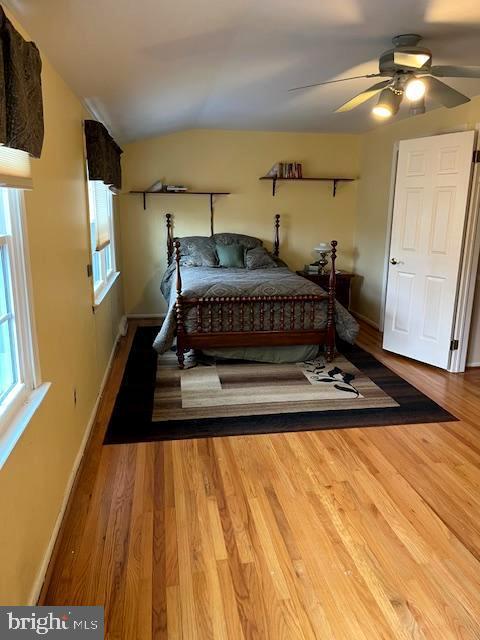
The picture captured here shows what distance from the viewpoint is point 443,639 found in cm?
153

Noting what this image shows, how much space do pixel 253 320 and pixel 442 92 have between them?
7.24 feet

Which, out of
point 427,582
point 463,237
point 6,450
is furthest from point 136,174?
point 427,582

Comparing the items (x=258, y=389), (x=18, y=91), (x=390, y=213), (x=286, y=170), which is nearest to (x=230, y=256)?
(x=286, y=170)

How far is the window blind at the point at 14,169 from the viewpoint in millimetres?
1439

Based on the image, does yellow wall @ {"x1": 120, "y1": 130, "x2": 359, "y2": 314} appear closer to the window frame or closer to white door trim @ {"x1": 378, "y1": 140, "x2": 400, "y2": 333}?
the window frame

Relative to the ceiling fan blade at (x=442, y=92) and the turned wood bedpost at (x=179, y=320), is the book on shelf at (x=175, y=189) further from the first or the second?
the ceiling fan blade at (x=442, y=92)

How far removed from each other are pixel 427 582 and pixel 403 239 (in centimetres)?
313

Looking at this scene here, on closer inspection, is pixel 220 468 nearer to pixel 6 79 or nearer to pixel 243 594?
pixel 243 594

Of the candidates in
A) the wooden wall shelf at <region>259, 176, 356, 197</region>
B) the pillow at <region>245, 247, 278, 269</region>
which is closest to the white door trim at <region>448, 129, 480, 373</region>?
the pillow at <region>245, 247, 278, 269</region>

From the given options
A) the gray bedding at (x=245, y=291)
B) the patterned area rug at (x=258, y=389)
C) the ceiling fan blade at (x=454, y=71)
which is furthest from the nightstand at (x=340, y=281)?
the ceiling fan blade at (x=454, y=71)

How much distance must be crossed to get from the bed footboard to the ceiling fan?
140 centimetres

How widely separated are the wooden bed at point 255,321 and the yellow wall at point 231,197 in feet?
5.91

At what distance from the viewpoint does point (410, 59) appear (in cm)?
227

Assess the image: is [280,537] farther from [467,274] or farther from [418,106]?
[467,274]
